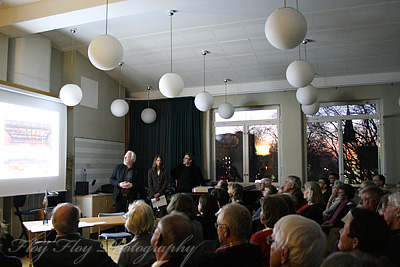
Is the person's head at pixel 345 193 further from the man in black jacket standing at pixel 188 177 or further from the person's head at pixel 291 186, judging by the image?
the man in black jacket standing at pixel 188 177

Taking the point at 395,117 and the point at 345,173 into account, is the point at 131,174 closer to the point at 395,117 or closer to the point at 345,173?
the point at 345,173

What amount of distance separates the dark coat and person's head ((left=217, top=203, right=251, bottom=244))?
76 centimetres

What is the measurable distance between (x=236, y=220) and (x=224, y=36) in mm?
4384

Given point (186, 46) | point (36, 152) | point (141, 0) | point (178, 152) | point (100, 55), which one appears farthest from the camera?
point (178, 152)

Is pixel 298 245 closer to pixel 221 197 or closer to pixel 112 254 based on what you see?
pixel 221 197

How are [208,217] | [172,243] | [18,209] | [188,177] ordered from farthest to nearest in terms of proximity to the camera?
[188,177]
[18,209]
[208,217]
[172,243]

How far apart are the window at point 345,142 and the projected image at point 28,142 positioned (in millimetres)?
5261

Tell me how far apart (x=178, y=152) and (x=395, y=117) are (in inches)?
184

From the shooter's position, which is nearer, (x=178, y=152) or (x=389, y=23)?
(x=389, y=23)

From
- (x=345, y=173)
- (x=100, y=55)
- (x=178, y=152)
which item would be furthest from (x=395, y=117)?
(x=100, y=55)

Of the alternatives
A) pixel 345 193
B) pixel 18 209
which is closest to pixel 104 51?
pixel 345 193

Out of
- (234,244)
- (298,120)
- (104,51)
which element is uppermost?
(104,51)

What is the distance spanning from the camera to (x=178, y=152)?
328 inches

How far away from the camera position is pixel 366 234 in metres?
1.68
